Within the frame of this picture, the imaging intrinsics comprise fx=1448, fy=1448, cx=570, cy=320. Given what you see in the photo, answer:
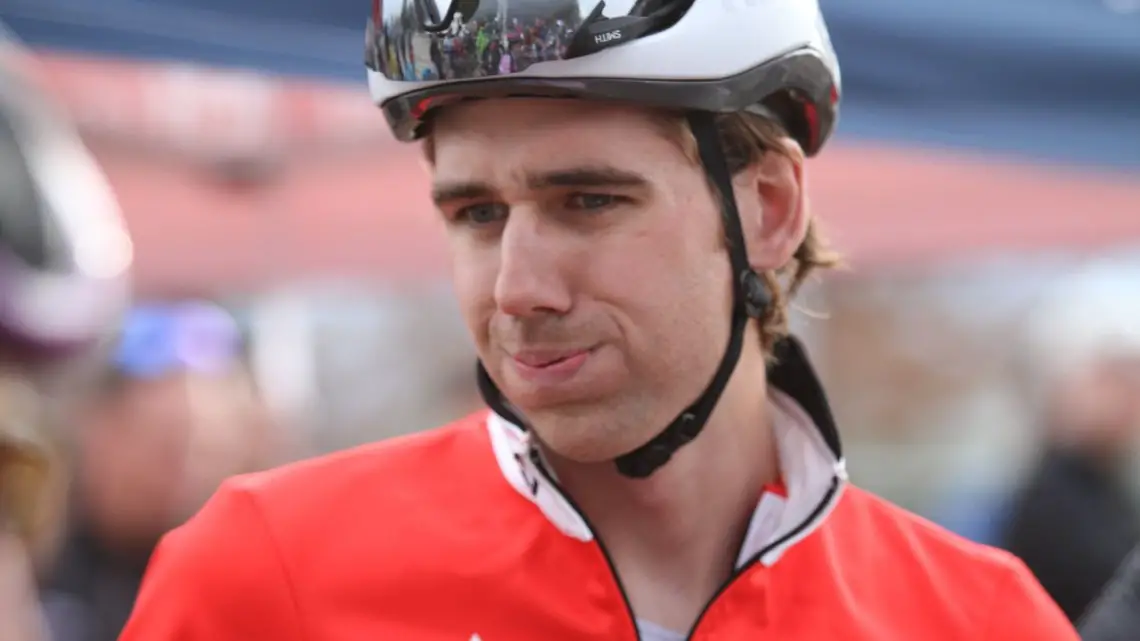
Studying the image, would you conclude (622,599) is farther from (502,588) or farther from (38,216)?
(38,216)

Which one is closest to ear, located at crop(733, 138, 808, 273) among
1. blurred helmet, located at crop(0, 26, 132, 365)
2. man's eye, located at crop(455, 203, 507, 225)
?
man's eye, located at crop(455, 203, 507, 225)

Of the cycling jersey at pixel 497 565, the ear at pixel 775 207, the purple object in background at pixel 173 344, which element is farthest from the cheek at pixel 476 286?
the purple object in background at pixel 173 344

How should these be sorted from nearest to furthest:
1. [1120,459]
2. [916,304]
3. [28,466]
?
[28,466]
[1120,459]
[916,304]

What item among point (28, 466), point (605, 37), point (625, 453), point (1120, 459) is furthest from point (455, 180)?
point (1120, 459)

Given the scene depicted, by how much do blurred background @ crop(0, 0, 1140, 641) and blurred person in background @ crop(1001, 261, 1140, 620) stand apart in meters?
0.01

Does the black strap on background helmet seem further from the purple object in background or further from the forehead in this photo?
the purple object in background

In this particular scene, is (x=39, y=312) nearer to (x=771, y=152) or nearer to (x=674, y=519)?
(x=674, y=519)

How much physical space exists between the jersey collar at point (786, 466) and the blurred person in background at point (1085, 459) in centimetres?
190

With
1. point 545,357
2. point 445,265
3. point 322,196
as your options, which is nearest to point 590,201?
point 545,357

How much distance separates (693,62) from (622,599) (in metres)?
0.77

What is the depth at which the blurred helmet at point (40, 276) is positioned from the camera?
1426 millimetres

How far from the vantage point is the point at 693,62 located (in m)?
2.07

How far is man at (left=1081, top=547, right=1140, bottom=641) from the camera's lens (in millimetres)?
2422

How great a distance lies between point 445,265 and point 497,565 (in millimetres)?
5141
